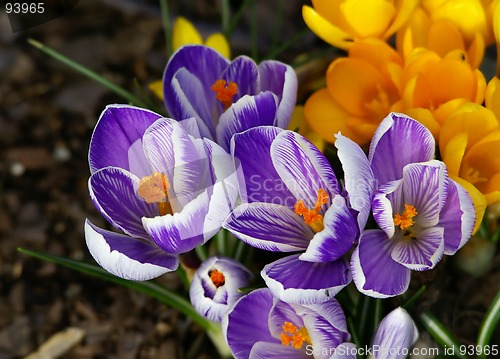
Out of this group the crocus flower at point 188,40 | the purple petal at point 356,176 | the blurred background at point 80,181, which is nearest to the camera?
the purple petal at point 356,176

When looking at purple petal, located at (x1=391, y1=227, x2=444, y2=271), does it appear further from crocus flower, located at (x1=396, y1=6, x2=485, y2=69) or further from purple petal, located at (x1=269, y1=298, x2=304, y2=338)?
crocus flower, located at (x1=396, y1=6, x2=485, y2=69)

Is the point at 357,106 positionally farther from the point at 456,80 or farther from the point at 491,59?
the point at 491,59

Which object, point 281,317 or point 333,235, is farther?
point 281,317

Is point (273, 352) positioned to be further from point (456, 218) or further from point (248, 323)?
point (456, 218)

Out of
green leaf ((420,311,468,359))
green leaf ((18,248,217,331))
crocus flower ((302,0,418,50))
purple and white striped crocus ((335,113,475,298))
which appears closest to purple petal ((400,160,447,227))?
purple and white striped crocus ((335,113,475,298))

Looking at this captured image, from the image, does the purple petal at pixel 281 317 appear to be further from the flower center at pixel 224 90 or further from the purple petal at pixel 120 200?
the flower center at pixel 224 90

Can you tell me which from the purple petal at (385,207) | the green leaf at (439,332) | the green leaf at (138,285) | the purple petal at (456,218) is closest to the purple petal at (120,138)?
the green leaf at (138,285)

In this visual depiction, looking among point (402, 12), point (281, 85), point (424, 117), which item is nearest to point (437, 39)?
point (402, 12)
